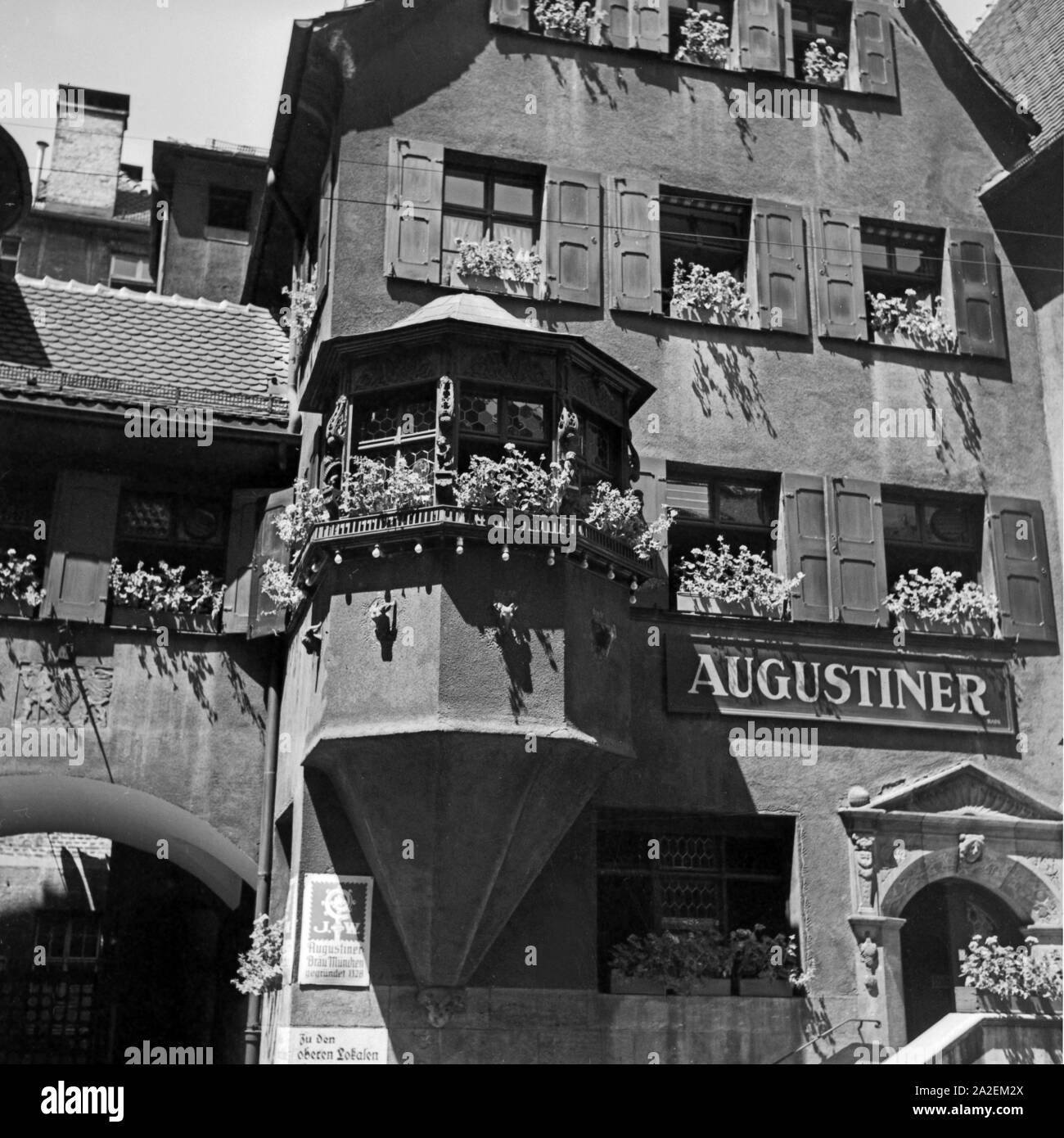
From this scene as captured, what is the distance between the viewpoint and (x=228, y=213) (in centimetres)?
2489

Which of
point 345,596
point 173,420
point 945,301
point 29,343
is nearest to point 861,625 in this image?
point 945,301

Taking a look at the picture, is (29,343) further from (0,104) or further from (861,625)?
(861,625)

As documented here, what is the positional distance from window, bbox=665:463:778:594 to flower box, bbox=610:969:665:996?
13.9 feet

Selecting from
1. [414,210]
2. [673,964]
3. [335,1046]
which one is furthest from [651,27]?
[335,1046]

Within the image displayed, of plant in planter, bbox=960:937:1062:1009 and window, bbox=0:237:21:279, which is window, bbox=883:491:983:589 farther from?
window, bbox=0:237:21:279

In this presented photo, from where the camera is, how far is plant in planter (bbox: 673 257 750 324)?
1706 centimetres

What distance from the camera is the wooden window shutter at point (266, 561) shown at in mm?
16109

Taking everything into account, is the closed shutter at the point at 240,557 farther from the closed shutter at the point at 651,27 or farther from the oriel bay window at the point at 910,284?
the closed shutter at the point at 651,27

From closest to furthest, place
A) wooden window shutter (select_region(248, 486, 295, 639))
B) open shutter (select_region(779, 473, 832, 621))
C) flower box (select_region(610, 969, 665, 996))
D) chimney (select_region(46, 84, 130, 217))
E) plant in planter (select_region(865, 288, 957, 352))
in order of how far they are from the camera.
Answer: flower box (select_region(610, 969, 665, 996)) → wooden window shutter (select_region(248, 486, 295, 639)) → open shutter (select_region(779, 473, 832, 621)) → plant in planter (select_region(865, 288, 957, 352)) → chimney (select_region(46, 84, 130, 217))

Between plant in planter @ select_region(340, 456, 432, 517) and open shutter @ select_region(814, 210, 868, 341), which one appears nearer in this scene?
plant in planter @ select_region(340, 456, 432, 517)

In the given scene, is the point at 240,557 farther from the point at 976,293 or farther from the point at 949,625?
the point at 976,293

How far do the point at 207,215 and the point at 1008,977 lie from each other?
16.8 m

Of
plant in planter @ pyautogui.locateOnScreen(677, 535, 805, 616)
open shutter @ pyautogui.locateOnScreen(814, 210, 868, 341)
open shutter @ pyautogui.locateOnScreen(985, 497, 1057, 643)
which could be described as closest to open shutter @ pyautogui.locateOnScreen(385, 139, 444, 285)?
plant in planter @ pyautogui.locateOnScreen(677, 535, 805, 616)

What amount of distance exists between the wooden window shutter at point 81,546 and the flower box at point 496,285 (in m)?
4.34
